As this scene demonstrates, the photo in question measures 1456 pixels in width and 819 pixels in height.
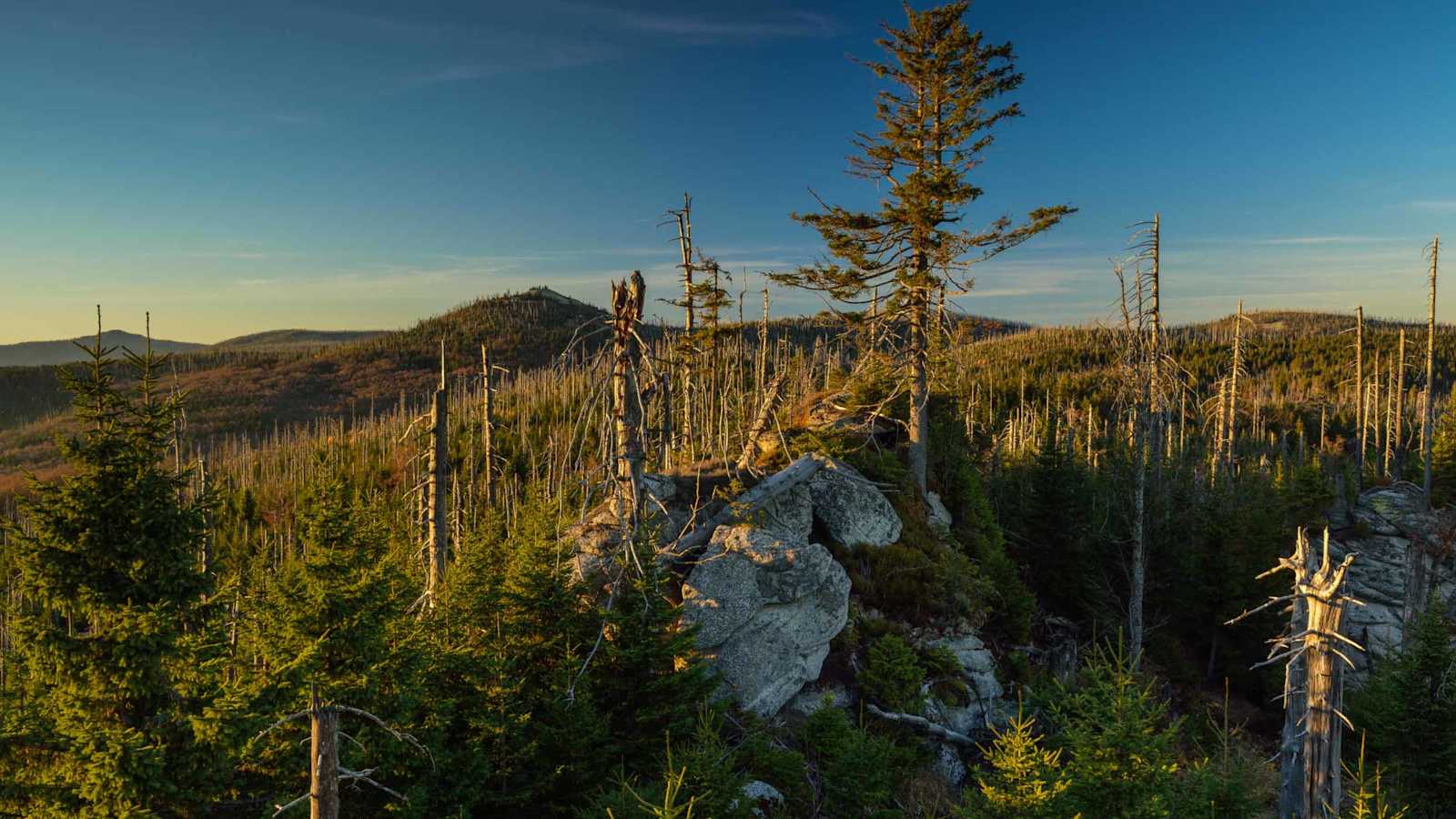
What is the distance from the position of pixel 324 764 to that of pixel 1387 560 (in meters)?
43.6

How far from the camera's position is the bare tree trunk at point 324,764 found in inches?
253

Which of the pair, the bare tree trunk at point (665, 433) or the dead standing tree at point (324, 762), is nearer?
the dead standing tree at point (324, 762)

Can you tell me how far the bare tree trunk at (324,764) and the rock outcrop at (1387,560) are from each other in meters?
34.2

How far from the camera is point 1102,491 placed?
3591 centimetres

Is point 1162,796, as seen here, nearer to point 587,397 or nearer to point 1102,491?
point 587,397

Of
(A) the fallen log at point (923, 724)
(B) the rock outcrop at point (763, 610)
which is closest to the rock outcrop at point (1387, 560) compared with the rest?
(A) the fallen log at point (923, 724)

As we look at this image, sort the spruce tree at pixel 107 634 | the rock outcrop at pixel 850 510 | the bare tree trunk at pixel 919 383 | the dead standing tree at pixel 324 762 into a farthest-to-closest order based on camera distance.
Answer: the bare tree trunk at pixel 919 383
the rock outcrop at pixel 850 510
the spruce tree at pixel 107 634
the dead standing tree at pixel 324 762

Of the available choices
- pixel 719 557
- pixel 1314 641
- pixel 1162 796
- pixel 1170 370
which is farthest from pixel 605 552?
pixel 1170 370

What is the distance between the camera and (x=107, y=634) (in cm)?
743

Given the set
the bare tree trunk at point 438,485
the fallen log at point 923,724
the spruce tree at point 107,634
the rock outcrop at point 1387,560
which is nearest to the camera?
the spruce tree at point 107,634

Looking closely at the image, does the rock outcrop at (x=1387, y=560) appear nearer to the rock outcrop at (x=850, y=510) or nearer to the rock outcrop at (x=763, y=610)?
the rock outcrop at (x=850, y=510)

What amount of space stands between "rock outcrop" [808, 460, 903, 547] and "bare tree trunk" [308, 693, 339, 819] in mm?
10645

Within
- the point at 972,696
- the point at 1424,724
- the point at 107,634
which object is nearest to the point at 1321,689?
the point at 972,696

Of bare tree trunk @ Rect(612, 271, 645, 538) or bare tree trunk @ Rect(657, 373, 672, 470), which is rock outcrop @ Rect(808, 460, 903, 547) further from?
bare tree trunk @ Rect(612, 271, 645, 538)
